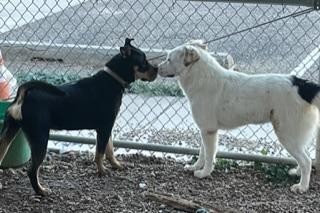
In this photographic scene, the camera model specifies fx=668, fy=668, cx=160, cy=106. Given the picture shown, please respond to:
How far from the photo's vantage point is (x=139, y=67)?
202 inches

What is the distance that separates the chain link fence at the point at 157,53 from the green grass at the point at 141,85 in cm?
1

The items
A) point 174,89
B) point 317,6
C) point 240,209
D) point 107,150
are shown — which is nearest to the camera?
point 240,209

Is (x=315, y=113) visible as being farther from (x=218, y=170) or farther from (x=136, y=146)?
(x=136, y=146)

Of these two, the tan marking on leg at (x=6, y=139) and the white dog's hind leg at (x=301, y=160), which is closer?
the tan marking on leg at (x=6, y=139)

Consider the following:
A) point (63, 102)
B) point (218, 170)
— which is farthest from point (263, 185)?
point (63, 102)

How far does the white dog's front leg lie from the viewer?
5137 mm

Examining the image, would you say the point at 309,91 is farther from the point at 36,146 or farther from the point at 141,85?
the point at 141,85

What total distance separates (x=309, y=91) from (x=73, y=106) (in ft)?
5.60

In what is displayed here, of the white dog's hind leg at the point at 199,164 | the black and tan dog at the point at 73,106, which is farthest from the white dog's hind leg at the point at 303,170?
the black and tan dog at the point at 73,106

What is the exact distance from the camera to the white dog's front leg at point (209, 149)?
5.14 m

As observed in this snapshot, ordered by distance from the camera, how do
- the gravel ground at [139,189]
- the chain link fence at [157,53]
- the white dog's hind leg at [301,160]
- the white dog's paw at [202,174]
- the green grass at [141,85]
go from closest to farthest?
the gravel ground at [139,189] → the white dog's hind leg at [301,160] → the white dog's paw at [202,174] → the chain link fence at [157,53] → the green grass at [141,85]

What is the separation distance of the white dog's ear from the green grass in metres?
2.20

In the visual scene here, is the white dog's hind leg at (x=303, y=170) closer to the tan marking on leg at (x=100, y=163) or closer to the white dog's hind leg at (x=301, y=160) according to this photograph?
the white dog's hind leg at (x=301, y=160)

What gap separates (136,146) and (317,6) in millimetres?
1829
